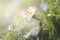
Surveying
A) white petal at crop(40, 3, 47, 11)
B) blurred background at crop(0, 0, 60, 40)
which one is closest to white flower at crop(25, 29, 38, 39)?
blurred background at crop(0, 0, 60, 40)

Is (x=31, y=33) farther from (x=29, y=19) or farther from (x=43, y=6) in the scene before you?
(x=43, y=6)

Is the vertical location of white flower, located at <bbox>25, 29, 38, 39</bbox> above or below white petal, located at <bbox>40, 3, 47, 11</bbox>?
below

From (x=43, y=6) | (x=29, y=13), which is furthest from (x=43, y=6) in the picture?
(x=29, y=13)

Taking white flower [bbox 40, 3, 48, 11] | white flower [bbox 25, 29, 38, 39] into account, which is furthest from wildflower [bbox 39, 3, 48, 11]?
white flower [bbox 25, 29, 38, 39]

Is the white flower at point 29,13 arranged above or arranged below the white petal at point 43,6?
below

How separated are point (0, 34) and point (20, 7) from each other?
0.23 meters

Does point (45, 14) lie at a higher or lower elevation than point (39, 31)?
higher

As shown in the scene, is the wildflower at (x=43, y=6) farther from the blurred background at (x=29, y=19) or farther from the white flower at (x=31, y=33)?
the white flower at (x=31, y=33)

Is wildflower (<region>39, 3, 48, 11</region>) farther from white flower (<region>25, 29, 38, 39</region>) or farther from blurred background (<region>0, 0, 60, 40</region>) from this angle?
white flower (<region>25, 29, 38, 39</region>)

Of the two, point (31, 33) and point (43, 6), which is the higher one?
point (43, 6)

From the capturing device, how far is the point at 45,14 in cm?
123

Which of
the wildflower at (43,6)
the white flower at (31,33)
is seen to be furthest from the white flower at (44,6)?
the white flower at (31,33)

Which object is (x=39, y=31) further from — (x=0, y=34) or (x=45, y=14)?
(x=0, y=34)

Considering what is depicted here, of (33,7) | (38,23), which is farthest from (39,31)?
(33,7)
